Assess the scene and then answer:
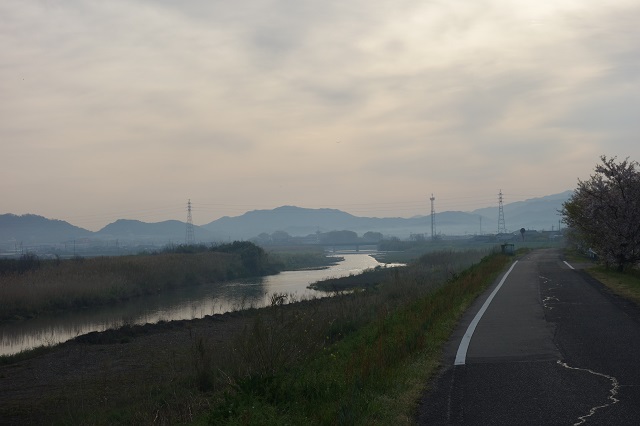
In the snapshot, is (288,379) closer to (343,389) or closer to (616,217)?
(343,389)

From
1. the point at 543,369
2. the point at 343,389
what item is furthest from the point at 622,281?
the point at 343,389

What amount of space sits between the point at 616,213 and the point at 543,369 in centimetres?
2058

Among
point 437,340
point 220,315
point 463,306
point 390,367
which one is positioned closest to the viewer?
point 390,367

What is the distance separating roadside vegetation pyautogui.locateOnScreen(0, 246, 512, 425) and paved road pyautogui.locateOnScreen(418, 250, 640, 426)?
19.4 inches

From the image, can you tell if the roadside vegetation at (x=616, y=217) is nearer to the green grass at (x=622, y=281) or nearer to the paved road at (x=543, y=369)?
the green grass at (x=622, y=281)

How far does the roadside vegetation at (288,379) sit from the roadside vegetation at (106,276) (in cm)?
2446

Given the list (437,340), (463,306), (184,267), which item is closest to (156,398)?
(437,340)

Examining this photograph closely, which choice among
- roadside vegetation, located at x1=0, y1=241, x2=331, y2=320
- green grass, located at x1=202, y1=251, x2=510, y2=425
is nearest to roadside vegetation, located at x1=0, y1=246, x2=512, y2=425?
green grass, located at x1=202, y1=251, x2=510, y2=425

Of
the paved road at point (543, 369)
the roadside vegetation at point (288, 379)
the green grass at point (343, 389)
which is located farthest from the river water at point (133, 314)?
the paved road at point (543, 369)

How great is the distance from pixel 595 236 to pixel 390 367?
74.1 ft

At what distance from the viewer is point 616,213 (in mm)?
27641

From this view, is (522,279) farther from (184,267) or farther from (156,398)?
(184,267)

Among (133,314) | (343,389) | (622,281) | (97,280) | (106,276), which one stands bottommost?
(133,314)

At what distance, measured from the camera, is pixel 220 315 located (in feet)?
118
